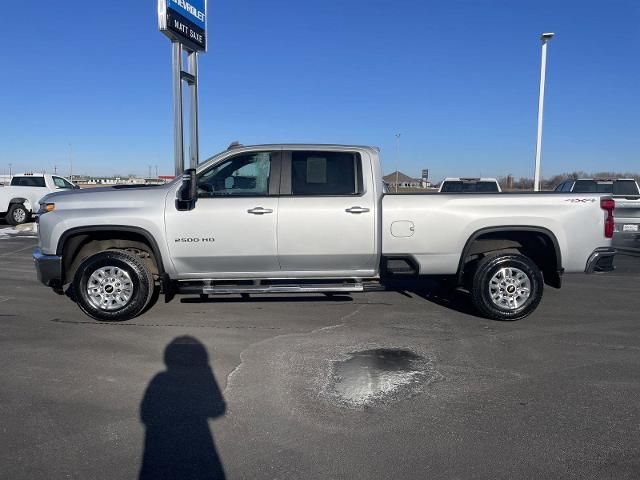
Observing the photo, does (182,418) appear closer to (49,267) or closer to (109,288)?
(109,288)

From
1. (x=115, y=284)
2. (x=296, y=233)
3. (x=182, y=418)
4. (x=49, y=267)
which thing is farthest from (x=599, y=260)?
(x=49, y=267)

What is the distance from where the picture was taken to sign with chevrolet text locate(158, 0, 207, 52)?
1122 centimetres

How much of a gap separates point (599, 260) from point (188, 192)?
4.88m

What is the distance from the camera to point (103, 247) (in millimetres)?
6180

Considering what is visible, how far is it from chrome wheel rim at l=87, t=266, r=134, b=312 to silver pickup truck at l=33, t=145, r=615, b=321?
12 millimetres

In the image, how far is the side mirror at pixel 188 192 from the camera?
220 inches

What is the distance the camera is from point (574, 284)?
8578 mm

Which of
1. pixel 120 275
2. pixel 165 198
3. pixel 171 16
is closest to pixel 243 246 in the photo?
pixel 165 198

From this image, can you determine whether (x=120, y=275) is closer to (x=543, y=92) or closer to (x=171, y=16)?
(x=171, y=16)

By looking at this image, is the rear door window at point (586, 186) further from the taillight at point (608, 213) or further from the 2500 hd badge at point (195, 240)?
the 2500 hd badge at point (195, 240)

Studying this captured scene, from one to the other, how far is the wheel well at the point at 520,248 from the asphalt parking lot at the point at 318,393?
1.97ft

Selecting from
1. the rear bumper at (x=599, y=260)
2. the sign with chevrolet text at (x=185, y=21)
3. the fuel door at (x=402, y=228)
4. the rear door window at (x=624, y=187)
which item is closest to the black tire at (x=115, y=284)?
the fuel door at (x=402, y=228)

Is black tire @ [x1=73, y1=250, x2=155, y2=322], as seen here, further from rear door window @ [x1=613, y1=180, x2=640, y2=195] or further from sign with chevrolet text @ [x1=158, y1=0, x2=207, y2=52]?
rear door window @ [x1=613, y1=180, x2=640, y2=195]

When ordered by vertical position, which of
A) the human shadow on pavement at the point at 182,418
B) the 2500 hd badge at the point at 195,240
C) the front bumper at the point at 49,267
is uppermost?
the 2500 hd badge at the point at 195,240
